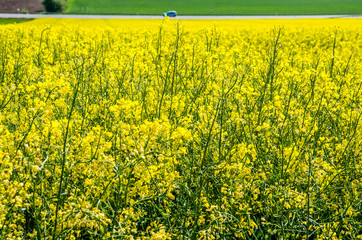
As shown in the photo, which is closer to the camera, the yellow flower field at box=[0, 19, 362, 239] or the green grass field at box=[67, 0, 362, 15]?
the yellow flower field at box=[0, 19, 362, 239]

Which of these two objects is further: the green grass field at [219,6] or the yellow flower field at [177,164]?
the green grass field at [219,6]

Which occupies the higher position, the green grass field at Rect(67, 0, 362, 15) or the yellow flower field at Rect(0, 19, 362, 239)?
the green grass field at Rect(67, 0, 362, 15)

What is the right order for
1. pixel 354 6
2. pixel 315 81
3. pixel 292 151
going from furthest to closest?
pixel 354 6, pixel 315 81, pixel 292 151

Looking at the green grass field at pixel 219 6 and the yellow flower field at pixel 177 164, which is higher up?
the green grass field at pixel 219 6

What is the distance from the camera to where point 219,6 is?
174 feet

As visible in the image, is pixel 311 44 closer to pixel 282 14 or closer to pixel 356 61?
pixel 356 61

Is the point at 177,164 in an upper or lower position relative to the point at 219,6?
lower

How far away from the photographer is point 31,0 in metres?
52.5

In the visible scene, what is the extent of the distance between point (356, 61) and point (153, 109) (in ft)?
18.7

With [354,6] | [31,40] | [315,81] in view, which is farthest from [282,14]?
[315,81]

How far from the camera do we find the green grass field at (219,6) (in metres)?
48.0

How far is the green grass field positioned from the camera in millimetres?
47969

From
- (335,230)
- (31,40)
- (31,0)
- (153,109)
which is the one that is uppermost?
(31,0)

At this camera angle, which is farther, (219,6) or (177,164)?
(219,6)
